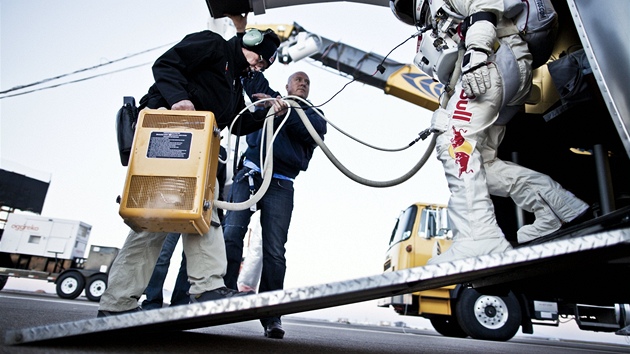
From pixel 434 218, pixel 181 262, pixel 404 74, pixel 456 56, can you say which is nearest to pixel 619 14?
pixel 456 56

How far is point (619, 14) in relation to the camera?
141 cm

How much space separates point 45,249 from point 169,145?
1035 centimetres

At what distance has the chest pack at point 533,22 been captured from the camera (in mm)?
2078

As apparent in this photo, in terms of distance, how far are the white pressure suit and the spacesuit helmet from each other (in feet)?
0.42

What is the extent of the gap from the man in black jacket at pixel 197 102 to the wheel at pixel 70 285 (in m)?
7.69

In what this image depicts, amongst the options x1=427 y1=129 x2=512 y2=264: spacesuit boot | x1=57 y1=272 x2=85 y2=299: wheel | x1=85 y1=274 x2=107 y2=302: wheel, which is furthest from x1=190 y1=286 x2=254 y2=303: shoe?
x1=57 y1=272 x2=85 y2=299: wheel

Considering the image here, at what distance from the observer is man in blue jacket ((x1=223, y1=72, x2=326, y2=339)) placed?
8.91 feet

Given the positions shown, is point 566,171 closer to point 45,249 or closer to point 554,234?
point 554,234

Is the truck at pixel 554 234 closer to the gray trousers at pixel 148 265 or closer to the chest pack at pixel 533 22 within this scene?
the chest pack at pixel 533 22

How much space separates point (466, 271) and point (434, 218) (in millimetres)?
5858

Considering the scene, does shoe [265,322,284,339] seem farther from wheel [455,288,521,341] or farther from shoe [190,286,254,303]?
wheel [455,288,521,341]

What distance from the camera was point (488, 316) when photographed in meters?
5.75

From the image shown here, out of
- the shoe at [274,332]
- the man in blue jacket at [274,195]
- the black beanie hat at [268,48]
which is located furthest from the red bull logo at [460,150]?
the shoe at [274,332]

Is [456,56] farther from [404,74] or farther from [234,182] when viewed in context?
[404,74]
